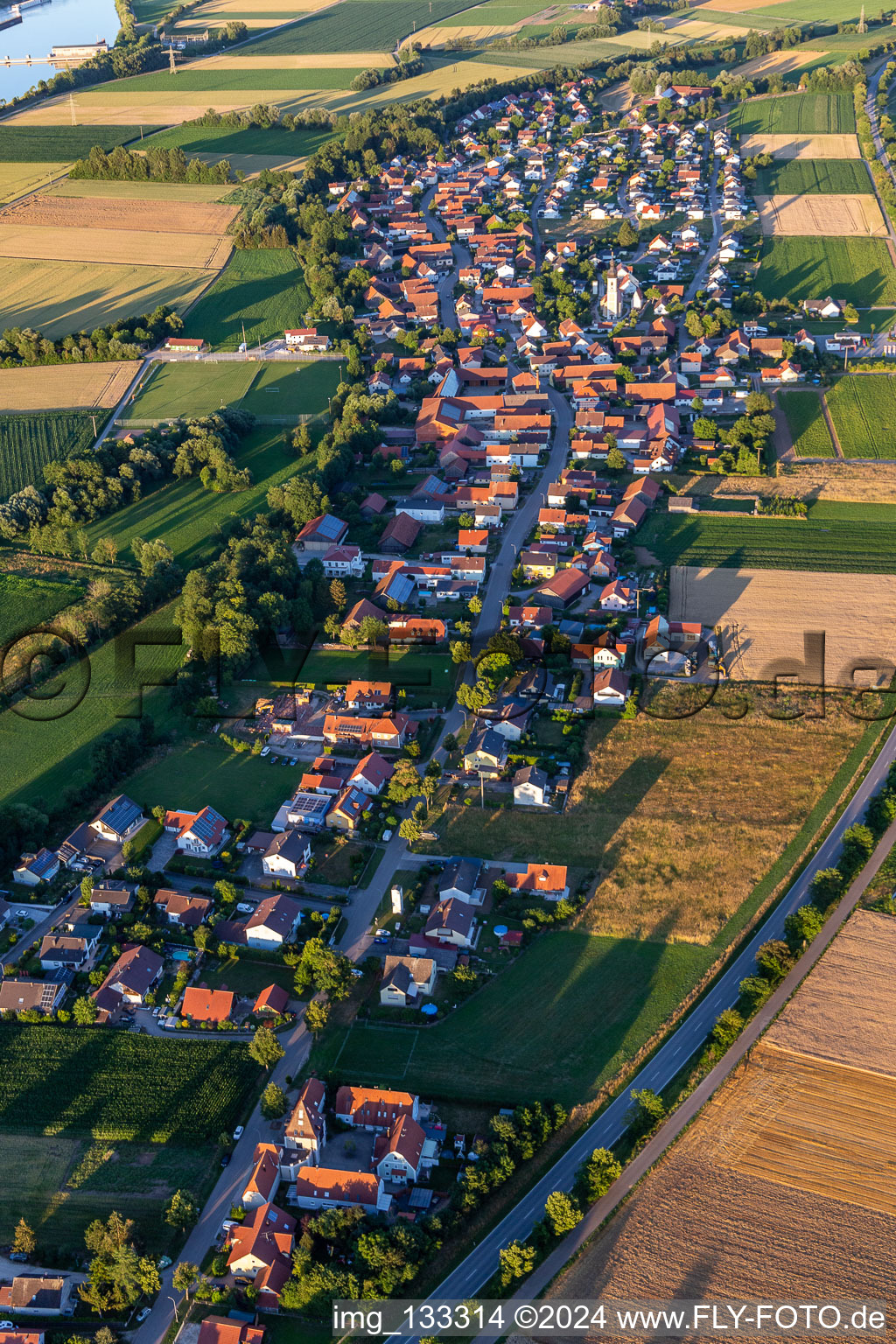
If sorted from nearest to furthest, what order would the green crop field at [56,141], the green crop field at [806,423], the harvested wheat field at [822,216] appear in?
1. the green crop field at [806,423]
2. the harvested wheat field at [822,216]
3. the green crop field at [56,141]

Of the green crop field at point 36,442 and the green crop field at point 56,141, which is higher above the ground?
the green crop field at point 56,141

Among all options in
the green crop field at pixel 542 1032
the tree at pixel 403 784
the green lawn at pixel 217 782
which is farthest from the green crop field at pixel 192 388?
the green crop field at pixel 542 1032

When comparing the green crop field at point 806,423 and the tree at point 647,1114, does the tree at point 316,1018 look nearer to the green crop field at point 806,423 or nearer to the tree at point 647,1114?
the tree at point 647,1114

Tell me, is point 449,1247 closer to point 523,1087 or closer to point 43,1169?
point 523,1087

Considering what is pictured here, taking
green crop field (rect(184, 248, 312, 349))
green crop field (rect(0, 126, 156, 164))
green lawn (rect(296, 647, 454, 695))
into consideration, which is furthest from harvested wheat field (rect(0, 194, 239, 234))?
green lawn (rect(296, 647, 454, 695))

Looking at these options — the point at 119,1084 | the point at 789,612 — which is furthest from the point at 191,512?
the point at 119,1084

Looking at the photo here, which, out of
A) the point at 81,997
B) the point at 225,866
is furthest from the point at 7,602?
the point at 81,997

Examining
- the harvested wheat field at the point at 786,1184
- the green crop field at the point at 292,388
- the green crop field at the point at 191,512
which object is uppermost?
the green crop field at the point at 292,388
